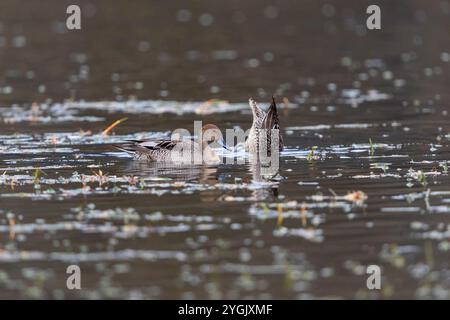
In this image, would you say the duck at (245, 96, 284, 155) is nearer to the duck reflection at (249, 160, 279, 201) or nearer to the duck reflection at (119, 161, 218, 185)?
the duck reflection at (249, 160, 279, 201)

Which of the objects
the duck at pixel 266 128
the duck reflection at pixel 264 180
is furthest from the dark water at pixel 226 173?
the duck at pixel 266 128

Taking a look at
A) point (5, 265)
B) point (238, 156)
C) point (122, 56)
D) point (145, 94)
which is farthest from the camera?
point (122, 56)

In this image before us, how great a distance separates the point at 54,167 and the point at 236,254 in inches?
217

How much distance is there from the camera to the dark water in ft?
32.2

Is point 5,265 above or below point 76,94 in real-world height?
below

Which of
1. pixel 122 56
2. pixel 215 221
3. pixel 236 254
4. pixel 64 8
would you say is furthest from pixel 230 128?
pixel 64 8

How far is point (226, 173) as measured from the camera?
15.0m

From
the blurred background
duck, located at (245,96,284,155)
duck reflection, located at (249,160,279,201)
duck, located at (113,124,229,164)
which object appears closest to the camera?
duck reflection, located at (249,160,279,201)

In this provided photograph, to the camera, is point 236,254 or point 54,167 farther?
point 54,167

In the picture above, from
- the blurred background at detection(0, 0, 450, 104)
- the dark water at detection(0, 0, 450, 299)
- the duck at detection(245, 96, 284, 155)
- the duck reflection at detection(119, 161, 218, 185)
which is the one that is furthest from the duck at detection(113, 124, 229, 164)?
the blurred background at detection(0, 0, 450, 104)

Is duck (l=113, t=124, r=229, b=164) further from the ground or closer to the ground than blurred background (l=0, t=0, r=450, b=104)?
closer to the ground

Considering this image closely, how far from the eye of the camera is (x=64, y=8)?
4006cm

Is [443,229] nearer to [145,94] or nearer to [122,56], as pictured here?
[145,94]

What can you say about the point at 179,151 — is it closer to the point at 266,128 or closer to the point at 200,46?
the point at 266,128
